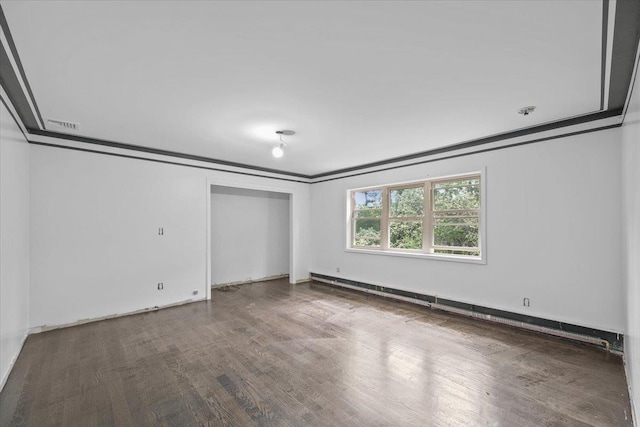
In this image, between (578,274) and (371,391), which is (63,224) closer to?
(371,391)

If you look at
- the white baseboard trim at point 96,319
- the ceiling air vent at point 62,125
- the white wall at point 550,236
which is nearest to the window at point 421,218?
the white wall at point 550,236

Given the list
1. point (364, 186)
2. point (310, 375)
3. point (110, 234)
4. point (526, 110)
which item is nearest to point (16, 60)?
point (110, 234)

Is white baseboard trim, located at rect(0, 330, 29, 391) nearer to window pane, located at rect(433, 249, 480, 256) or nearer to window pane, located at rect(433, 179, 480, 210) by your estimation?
window pane, located at rect(433, 249, 480, 256)

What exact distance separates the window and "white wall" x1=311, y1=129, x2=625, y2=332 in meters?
0.25

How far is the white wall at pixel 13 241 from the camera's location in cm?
246

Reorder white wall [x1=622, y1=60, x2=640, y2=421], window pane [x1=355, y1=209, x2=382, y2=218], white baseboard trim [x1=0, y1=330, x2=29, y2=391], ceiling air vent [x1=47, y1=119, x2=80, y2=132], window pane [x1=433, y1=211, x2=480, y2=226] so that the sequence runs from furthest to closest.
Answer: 1. window pane [x1=355, y1=209, x2=382, y2=218]
2. window pane [x1=433, y1=211, x2=480, y2=226]
3. ceiling air vent [x1=47, y1=119, x2=80, y2=132]
4. white baseboard trim [x1=0, y1=330, x2=29, y2=391]
5. white wall [x1=622, y1=60, x2=640, y2=421]

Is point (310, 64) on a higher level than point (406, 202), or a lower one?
higher

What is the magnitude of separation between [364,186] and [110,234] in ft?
14.8

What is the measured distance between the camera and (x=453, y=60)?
6.86ft

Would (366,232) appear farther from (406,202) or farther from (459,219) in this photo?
(459,219)

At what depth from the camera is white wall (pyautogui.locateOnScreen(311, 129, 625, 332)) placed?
3.15 metres

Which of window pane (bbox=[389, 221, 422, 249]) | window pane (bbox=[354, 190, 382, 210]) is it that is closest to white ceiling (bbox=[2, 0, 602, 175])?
window pane (bbox=[389, 221, 422, 249])

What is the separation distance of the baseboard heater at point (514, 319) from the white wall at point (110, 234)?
361 cm

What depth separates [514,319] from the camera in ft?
12.5
